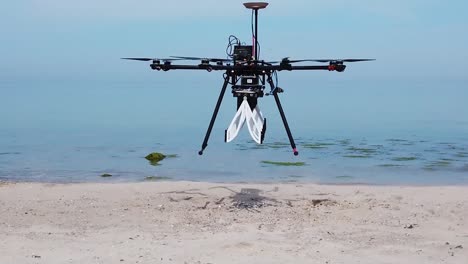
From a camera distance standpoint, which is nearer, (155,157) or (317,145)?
(155,157)

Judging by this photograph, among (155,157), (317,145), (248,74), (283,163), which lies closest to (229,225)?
(248,74)

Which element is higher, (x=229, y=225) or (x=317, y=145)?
(x=229, y=225)

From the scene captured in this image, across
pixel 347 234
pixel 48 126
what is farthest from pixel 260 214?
pixel 48 126

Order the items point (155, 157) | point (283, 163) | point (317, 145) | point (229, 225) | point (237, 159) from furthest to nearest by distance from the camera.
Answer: point (317, 145)
point (155, 157)
point (237, 159)
point (283, 163)
point (229, 225)

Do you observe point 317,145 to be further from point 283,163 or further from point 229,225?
point 229,225

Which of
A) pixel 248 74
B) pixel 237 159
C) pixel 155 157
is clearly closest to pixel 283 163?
pixel 237 159

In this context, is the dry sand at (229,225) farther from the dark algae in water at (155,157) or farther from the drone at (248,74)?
the dark algae in water at (155,157)

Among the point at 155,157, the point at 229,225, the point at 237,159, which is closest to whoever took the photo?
the point at 229,225

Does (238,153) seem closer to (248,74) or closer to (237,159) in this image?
(237,159)

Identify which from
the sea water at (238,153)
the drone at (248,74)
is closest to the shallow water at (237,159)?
the sea water at (238,153)
